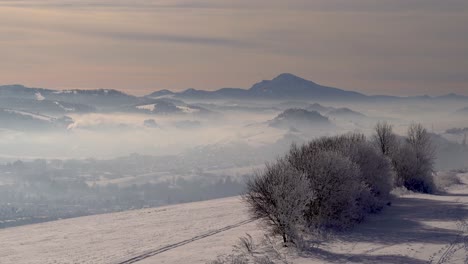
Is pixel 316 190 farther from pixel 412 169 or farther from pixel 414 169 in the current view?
pixel 414 169

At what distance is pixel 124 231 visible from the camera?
62750 mm

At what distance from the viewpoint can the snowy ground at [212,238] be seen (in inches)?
1686

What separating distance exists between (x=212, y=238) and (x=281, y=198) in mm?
10085

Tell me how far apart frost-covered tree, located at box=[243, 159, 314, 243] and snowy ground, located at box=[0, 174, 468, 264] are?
268cm

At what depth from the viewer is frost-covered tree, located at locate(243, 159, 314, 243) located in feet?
148

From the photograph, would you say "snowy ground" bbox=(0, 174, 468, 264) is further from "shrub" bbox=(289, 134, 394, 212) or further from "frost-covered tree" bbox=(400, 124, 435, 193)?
"frost-covered tree" bbox=(400, 124, 435, 193)

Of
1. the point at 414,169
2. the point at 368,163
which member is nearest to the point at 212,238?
the point at 368,163

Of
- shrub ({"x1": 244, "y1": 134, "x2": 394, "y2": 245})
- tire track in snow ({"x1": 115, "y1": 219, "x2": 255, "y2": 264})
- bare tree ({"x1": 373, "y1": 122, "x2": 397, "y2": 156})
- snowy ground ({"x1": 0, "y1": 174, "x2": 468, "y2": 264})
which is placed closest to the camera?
snowy ground ({"x1": 0, "y1": 174, "x2": 468, "y2": 264})

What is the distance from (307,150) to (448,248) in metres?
18.5

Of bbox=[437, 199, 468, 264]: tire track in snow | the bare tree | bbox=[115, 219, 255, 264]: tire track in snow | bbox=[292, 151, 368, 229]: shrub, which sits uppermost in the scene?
the bare tree

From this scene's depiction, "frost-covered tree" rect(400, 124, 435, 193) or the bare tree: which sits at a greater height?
the bare tree

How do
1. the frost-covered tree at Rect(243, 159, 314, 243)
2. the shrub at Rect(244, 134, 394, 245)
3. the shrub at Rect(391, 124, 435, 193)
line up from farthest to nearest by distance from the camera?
the shrub at Rect(391, 124, 435, 193), the shrub at Rect(244, 134, 394, 245), the frost-covered tree at Rect(243, 159, 314, 243)

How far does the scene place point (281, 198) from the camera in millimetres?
45312

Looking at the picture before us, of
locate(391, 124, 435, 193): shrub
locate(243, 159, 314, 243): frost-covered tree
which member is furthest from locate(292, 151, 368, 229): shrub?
locate(391, 124, 435, 193): shrub
